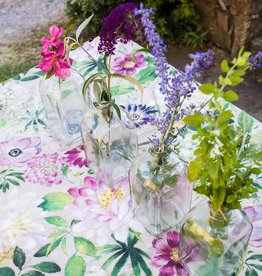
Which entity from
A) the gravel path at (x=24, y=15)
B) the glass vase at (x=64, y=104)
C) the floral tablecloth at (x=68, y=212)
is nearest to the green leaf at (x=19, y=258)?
the floral tablecloth at (x=68, y=212)

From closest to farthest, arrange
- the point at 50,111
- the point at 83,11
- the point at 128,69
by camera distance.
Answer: the point at 50,111, the point at 128,69, the point at 83,11

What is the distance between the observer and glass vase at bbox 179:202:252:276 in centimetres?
85

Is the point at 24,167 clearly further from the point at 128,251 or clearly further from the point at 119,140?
the point at 128,251

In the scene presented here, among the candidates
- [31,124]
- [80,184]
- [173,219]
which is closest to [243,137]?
[173,219]

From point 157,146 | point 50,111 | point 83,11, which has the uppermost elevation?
point 157,146

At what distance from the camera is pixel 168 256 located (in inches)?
38.4

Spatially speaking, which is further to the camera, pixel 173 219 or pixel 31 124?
pixel 31 124

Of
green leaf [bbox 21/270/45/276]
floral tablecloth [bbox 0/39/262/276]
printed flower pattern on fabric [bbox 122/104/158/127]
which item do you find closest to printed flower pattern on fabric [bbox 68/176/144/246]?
floral tablecloth [bbox 0/39/262/276]

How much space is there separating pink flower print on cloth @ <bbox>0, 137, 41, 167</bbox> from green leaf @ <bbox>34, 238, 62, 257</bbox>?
11.0 inches

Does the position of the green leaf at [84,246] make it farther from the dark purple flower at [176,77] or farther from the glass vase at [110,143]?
the dark purple flower at [176,77]

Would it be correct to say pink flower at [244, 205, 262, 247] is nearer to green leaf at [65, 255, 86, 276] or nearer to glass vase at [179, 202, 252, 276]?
glass vase at [179, 202, 252, 276]

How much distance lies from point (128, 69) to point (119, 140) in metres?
0.42

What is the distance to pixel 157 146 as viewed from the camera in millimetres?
904

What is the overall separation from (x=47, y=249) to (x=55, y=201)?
0.14 m
